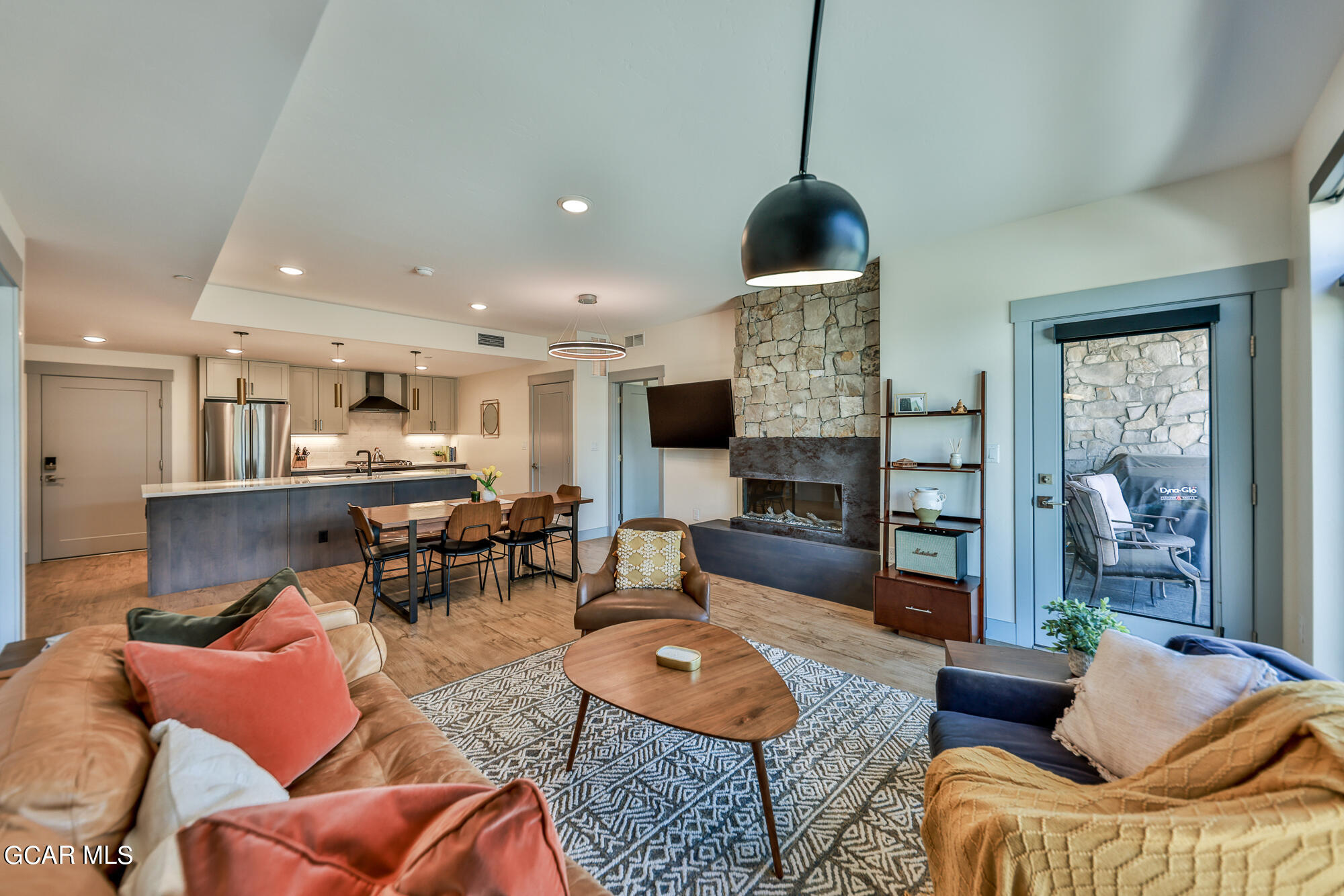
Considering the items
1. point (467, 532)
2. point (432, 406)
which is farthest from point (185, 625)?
point (432, 406)

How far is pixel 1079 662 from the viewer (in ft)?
6.11

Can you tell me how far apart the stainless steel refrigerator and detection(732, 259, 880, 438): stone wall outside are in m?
5.91

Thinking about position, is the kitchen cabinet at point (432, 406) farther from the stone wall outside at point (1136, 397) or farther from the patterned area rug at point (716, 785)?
the stone wall outside at point (1136, 397)

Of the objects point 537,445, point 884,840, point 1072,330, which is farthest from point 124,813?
point 537,445

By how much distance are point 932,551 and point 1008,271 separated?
1857 mm

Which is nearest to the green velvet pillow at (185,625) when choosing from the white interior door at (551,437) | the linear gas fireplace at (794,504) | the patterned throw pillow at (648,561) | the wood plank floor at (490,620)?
the wood plank floor at (490,620)

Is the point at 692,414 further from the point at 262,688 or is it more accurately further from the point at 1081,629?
the point at 262,688

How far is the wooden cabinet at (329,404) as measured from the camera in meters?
7.20

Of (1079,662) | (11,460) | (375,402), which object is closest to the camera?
(1079,662)

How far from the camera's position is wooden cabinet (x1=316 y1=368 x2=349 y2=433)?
7195 mm

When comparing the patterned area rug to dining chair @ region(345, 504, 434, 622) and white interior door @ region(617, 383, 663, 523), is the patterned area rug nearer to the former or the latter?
dining chair @ region(345, 504, 434, 622)

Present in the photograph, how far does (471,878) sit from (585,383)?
638cm

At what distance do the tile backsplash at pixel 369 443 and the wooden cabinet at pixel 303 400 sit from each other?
0.65 ft

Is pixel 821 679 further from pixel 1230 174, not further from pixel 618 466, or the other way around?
pixel 618 466
